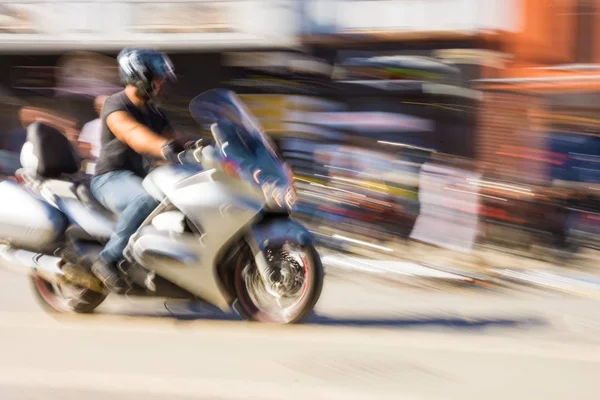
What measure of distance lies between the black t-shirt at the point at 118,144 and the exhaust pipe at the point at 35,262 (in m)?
0.64

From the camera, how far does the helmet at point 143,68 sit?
554 cm

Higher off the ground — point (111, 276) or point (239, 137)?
point (239, 137)

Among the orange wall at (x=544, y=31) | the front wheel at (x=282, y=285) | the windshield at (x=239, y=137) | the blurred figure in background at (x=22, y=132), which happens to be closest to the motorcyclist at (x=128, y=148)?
the windshield at (x=239, y=137)

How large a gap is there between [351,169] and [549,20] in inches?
154

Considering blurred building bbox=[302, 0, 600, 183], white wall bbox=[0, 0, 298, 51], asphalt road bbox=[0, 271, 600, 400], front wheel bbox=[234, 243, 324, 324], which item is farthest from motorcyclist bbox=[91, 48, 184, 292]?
white wall bbox=[0, 0, 298, 51]

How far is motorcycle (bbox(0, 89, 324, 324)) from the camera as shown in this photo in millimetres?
5449

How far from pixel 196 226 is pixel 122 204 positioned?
18.4 inches

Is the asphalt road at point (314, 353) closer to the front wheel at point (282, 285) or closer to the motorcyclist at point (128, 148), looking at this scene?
the front wheel at point (282, 285)

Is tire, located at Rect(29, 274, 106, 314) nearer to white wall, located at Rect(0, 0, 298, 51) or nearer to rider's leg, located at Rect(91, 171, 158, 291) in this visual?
rider's leg, located at Rect(91, 171, 158, 291)

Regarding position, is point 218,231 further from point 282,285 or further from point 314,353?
point 314,353

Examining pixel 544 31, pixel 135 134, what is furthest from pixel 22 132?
pixel 135 134

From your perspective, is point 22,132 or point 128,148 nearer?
point 128,148

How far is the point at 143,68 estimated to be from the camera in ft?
18.2

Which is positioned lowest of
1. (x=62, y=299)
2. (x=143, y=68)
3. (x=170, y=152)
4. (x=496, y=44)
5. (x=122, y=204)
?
(x=62, y=299)
